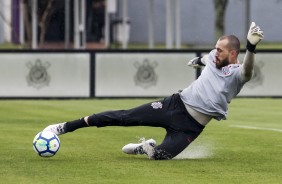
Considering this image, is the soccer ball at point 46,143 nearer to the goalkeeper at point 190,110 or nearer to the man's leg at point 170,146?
the goalkeeper at point 190,110

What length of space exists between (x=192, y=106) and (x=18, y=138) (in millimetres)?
4262

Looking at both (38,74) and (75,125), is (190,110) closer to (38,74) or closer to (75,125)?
(75,125)

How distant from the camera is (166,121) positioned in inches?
491

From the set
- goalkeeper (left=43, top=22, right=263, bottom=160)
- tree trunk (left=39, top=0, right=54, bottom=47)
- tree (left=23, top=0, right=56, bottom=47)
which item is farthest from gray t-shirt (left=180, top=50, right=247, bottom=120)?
tree trunk (left=39, top=0, right=54, bottom=47)

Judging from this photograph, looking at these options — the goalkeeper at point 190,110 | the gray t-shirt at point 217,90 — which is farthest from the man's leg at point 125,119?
the gray t-shirt at point 217,90

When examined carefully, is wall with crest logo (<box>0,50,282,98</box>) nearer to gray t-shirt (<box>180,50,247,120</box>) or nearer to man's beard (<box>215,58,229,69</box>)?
gray t-shirt (<box>180,50,247,120</box>)

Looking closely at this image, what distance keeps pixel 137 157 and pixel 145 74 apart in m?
15.2

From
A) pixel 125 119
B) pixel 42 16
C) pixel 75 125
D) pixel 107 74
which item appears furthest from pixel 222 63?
pixel 42 16

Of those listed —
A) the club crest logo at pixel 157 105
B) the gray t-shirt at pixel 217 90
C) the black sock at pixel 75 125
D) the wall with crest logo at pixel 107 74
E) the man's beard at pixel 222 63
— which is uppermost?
the man's beard at pixel 222 63

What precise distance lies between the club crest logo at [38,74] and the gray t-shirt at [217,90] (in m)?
15.5

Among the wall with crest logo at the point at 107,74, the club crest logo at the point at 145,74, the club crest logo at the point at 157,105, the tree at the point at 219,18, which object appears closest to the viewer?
the club crest logo at the point at 157,105

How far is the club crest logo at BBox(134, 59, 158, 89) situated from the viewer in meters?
28.0

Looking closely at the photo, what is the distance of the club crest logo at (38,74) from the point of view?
27484 mm

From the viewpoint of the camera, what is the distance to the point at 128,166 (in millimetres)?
11844
